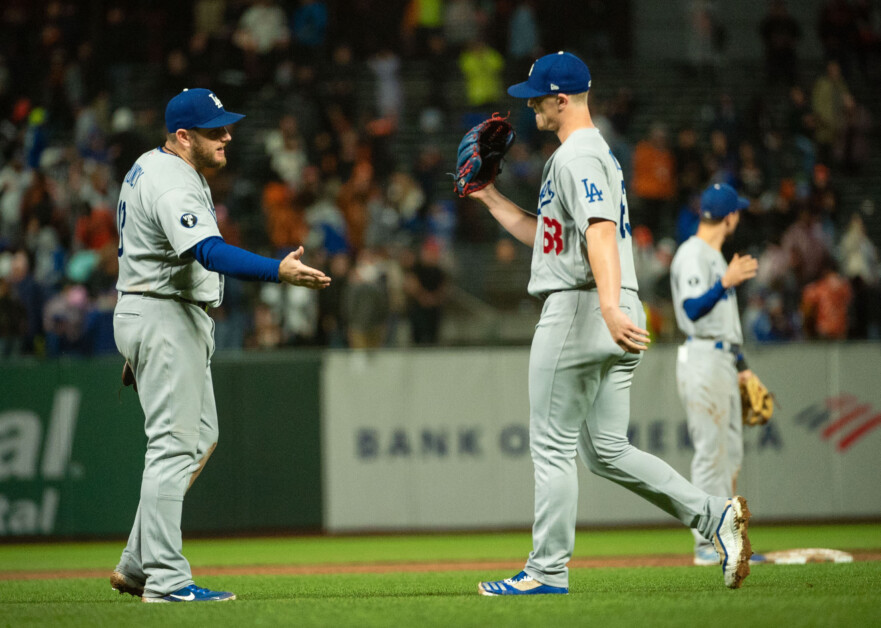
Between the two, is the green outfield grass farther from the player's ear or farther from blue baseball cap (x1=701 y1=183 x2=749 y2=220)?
blue baseball cap (x1=701 y1=183 x2=749 y2=220)

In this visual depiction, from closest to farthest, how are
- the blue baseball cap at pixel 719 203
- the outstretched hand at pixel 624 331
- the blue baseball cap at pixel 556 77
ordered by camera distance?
the outstretched hand at pixel 624 331
the blue baseball cap at pixel 556 77
the blue baseball cap at pixel 719 203

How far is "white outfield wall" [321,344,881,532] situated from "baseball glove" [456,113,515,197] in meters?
5.65

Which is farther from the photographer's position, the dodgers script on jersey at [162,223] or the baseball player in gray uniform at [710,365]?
the baseball player in gray uniform at [710,365]

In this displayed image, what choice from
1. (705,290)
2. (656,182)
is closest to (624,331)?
(705,290)

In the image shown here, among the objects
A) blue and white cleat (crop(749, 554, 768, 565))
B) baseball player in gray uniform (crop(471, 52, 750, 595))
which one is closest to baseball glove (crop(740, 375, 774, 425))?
blue and white cleat (crop(749, 554, 768, 565))

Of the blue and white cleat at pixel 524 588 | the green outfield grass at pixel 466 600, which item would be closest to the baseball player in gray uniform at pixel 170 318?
the green outfield grass at pixel 466 600

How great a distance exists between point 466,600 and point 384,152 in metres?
11.8

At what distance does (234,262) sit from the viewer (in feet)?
15.7

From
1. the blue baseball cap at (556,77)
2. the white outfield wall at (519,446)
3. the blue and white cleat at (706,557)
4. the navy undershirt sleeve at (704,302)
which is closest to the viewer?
the blue baseball cap at (556,77)

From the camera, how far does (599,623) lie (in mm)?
4141

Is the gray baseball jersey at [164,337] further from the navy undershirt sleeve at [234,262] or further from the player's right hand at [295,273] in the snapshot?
the player's right hand at [295,273]

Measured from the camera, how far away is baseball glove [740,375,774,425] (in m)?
7.57

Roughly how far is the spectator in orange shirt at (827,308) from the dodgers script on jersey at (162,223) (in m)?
9.57

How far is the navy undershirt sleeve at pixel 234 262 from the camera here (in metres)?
4.78
